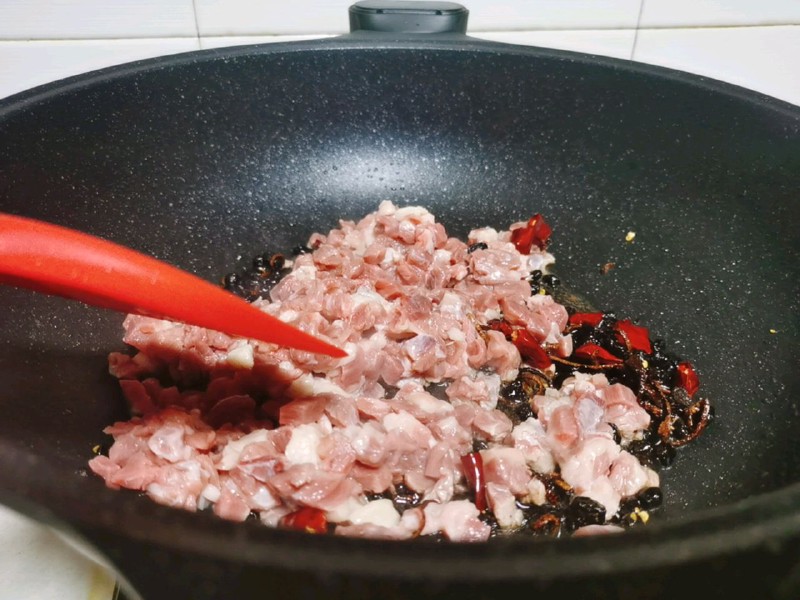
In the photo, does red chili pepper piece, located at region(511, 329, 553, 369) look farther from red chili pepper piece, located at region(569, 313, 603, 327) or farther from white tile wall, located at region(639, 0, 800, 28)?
white tile wall, located at region(639, 0, 800, 28)

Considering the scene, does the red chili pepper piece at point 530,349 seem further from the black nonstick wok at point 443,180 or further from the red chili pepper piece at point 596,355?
the black nonstick wok at point 443,180

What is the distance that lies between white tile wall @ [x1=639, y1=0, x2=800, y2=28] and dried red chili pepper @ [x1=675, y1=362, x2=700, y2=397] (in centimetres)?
98

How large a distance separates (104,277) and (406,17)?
88 centimetres

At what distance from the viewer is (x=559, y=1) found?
144 centimetres

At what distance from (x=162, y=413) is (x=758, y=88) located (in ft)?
5.73

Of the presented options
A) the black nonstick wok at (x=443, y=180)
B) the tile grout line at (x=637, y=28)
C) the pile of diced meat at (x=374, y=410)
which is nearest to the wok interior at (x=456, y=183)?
the black nonstick wok at (x=443, y=180)

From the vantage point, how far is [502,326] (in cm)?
108

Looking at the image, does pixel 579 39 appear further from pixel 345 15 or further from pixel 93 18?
pixel 93 18

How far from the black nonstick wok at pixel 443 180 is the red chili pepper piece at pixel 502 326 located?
22 cm

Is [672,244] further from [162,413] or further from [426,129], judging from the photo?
[162,413]

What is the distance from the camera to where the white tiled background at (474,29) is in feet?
4.41

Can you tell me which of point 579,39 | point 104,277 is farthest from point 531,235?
point 104,277

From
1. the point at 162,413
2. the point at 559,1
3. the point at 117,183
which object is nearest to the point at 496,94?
the point at 559,1

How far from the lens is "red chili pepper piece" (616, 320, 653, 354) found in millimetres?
1039
